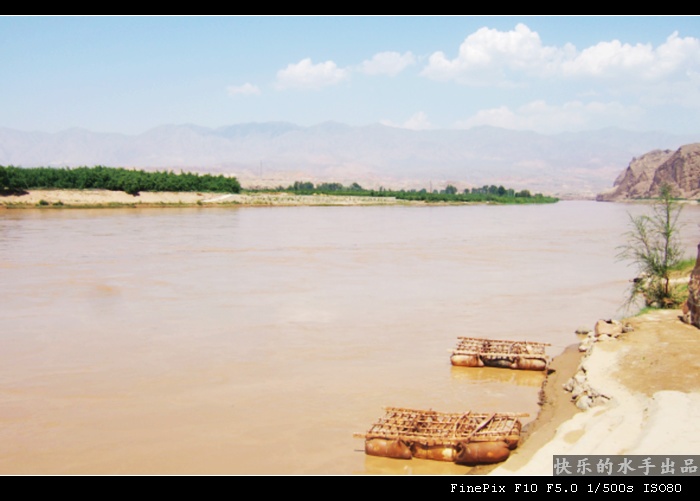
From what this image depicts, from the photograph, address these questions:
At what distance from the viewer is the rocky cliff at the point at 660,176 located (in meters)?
112

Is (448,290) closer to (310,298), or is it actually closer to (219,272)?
(310,298)

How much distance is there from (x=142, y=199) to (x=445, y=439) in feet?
184

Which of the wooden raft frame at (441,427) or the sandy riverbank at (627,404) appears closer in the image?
the sandy riverbank at (627,404)

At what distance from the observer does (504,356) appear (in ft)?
37.2

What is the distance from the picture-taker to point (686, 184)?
11169 cm

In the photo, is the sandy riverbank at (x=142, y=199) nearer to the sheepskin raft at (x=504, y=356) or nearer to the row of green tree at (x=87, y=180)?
the row of green tree at (x=87, y=180)

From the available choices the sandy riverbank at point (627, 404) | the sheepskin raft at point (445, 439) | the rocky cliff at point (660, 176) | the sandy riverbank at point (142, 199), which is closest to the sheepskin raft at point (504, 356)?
the sandy riverbank at point (627, 404)

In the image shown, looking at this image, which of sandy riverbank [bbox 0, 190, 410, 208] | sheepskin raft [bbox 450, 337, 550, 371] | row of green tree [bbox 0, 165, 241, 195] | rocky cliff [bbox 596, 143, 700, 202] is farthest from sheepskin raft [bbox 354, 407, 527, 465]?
rocky cliff [bbox 596, 143, 700, 202]

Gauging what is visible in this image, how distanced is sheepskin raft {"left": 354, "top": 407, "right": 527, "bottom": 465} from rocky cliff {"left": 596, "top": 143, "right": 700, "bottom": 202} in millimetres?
98665

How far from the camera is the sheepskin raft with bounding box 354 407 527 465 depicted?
7.39 meters

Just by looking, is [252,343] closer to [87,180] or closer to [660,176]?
[87,180]

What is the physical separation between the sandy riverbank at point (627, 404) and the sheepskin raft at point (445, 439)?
18 cm

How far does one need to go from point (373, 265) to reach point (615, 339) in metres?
14.1

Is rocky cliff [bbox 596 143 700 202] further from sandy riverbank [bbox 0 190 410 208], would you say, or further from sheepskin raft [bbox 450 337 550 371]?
sheepskin raft [bbox 450 337 550 371]
